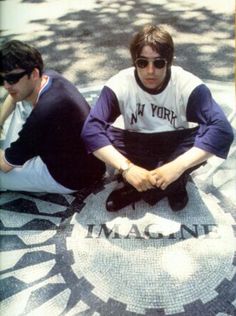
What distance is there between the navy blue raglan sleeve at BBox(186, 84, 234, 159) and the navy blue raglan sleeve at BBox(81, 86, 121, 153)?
1.90ft

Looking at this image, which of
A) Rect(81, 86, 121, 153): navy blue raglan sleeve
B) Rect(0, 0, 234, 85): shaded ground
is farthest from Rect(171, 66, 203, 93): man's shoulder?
Rect(0, 0, 234, 85): shaded ground

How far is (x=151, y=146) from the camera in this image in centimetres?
333

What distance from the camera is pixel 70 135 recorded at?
3.16m

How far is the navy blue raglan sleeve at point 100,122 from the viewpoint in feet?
10.0

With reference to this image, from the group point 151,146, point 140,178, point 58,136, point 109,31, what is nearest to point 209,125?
point 151,146

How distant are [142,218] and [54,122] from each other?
1.02 meters

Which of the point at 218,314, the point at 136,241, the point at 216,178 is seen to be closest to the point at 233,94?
the point at 216,178

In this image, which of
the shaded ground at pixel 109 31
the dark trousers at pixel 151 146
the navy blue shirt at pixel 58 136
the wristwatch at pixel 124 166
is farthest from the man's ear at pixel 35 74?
the shaded ground at pixel 109 31

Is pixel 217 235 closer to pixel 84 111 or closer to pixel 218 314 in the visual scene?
pixel 218 314

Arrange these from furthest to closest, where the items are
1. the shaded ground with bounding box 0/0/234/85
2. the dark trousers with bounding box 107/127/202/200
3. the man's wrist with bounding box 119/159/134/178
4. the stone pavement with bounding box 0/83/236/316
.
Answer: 1. the shaded ground with bounding box 0/0/234/85
2. the dark trousers with bounding box 107/127/202/200
3. the man's wrist with bounding box 119/159/134/178
4. the stone pavement with bounding box 0/83/236/316

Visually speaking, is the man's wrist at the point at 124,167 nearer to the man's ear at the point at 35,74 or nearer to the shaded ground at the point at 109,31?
the man's ear at the point at 35,74

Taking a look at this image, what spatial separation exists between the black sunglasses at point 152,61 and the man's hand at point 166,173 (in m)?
0.69

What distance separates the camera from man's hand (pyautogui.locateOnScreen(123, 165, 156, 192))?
115 inches

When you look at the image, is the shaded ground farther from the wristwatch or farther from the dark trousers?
the wristwatch
